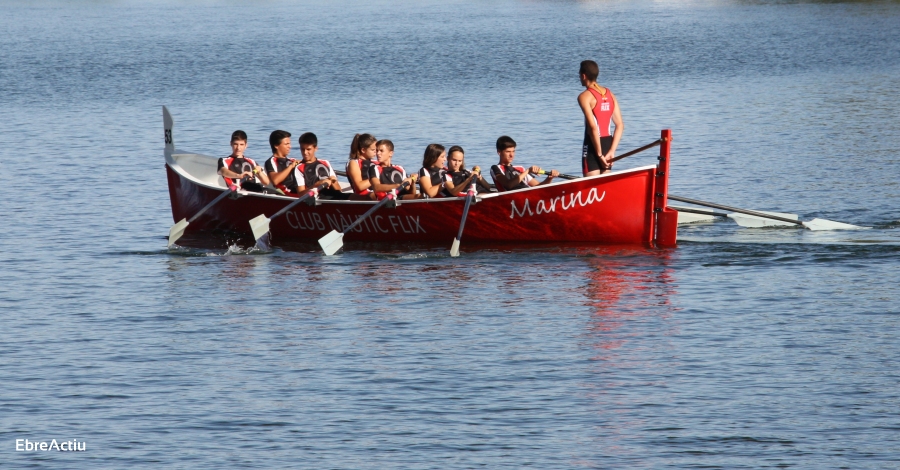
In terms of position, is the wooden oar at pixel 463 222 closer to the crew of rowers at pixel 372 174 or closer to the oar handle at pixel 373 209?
the crew of rowers at pixel 372 174

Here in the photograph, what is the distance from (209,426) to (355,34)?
57.4m

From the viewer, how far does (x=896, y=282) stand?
1388cm

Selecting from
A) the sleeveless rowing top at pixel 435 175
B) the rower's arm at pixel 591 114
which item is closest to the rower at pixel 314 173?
the sleeveless rowing top at pixel 435 175

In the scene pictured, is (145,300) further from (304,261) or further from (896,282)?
(896,282)

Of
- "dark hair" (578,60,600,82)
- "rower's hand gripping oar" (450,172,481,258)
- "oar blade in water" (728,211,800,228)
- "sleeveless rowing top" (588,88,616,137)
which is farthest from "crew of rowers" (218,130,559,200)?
"oar blade in water" (728,211,800,228)

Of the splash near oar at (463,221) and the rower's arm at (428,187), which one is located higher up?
the rower's arm at (428,187)

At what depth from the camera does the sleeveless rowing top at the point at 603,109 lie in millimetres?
15086

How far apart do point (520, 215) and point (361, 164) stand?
2.27 meters

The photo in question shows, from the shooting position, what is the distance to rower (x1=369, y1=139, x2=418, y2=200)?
A: 1591cm

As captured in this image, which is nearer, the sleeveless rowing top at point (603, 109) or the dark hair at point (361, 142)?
the sleeveless rowing top at point (603, 109)

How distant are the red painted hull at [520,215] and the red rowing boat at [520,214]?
0.04 ft

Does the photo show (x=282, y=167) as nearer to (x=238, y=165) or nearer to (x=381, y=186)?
(x=238, y=165)

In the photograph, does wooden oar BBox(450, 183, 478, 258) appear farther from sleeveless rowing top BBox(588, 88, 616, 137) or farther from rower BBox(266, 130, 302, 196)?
rower BBox(266, 130, 302, 196)

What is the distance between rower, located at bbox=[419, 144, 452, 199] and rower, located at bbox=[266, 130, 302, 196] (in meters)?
1.95
